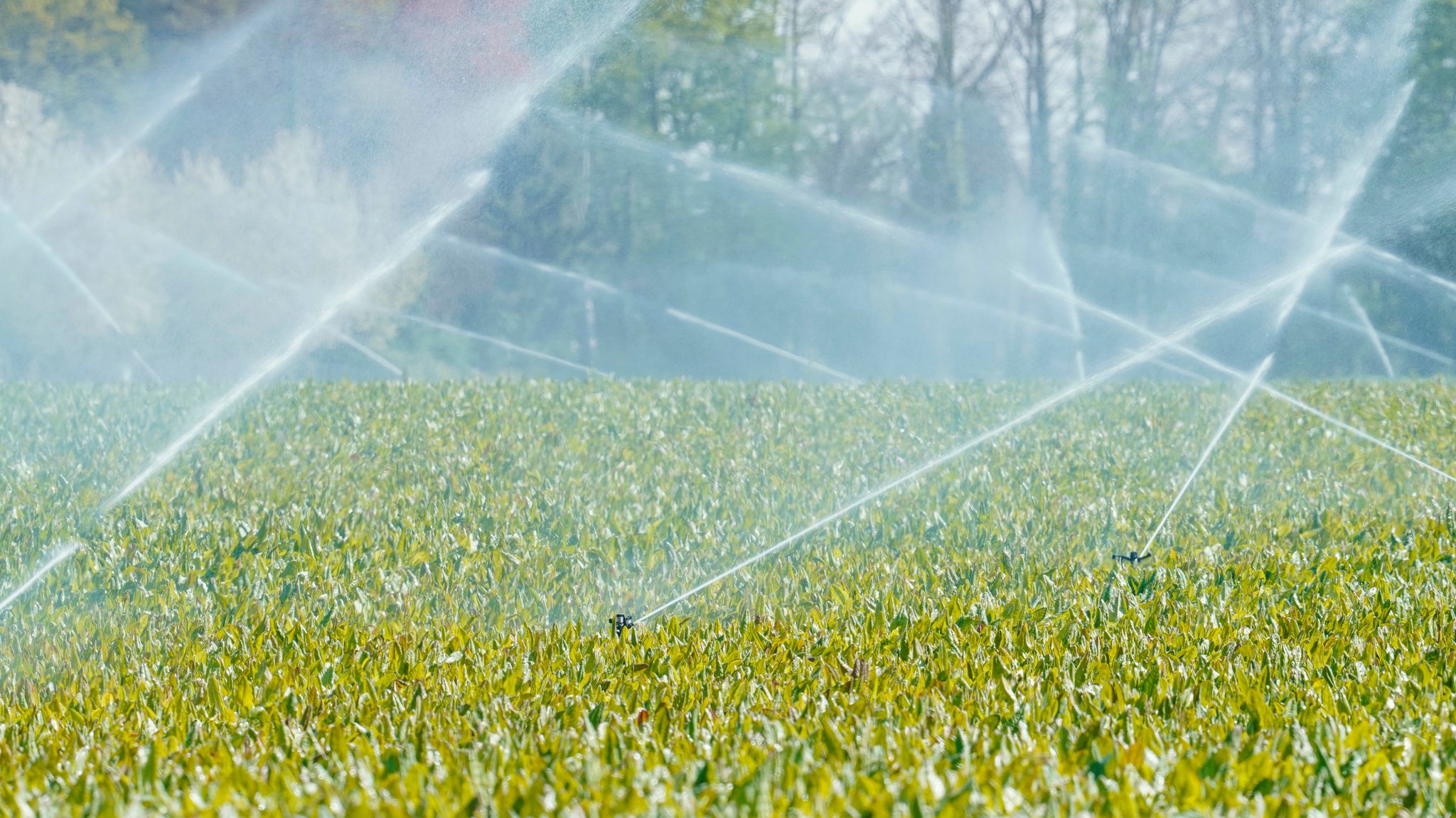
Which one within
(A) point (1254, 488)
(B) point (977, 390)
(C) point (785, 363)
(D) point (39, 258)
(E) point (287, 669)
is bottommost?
(C) point (785, 363)

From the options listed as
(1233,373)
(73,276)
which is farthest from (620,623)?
(1233,373)

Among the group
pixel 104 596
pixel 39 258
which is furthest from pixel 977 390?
pixel 39 258

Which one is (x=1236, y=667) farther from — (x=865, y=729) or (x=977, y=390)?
(x=977, y=390)

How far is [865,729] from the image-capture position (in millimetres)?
2840

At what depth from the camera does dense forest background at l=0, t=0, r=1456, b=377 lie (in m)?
24.8

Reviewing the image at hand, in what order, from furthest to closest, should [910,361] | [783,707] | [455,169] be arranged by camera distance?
[910,361], [455,169], [783,707]

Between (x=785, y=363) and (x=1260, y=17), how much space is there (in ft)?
35.4

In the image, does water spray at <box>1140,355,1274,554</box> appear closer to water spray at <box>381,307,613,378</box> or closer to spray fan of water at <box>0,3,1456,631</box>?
spray fan of water at <box>0,3,1456,631</box>

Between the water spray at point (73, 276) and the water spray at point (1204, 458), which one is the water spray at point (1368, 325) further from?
the water spray at point (73, 276)

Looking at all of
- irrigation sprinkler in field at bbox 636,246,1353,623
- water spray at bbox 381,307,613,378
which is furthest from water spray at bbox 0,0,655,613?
irrigation sprinkler in field at bbox 636,246,1353,623

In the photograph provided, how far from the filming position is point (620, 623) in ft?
13.2

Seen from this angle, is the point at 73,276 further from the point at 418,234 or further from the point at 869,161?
the point at 869,161

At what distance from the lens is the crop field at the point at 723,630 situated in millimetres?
2611

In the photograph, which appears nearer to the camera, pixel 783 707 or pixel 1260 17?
pixel 783 707
